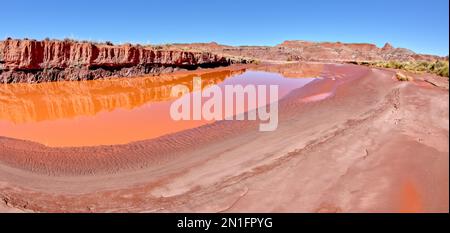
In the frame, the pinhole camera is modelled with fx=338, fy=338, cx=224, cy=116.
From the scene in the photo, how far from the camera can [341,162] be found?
5977 millimetres

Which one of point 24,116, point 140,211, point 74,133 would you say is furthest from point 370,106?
point 24,116

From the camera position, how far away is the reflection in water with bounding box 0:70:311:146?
→ 10789mm

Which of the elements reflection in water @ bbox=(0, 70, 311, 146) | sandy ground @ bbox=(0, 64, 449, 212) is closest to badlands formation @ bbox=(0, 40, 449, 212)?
sandy ground @ bbox=(0, 64, 449, 212)

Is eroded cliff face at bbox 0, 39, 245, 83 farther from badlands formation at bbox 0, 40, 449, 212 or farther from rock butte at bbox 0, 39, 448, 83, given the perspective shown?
badlands formation at bbox 0, 40, 449, 212

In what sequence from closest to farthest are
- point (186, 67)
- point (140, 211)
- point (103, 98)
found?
point (140, 211), point (103, 98), point (186, 67)

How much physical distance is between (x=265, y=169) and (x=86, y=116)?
10.5 metres

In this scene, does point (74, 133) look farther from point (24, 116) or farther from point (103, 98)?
point (103, 98)

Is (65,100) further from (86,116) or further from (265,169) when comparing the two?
(265,169)

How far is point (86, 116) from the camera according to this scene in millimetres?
14352

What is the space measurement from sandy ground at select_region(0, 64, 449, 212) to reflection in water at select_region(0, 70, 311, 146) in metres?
1.29

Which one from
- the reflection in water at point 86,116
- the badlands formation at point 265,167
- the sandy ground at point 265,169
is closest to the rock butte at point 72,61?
the reflection in water at point 86,116

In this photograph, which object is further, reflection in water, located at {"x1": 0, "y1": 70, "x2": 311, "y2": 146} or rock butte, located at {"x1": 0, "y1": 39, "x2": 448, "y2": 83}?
rock butte, located at {"x1": 0, "y1": 39, "x2": 448, "y2": 83}

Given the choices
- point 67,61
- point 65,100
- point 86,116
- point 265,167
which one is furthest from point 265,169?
point 67,61
